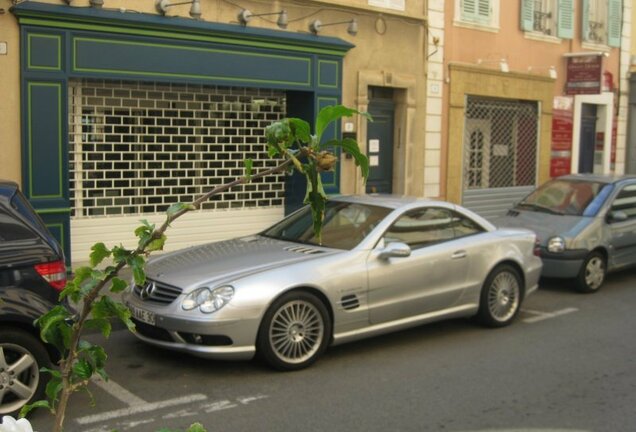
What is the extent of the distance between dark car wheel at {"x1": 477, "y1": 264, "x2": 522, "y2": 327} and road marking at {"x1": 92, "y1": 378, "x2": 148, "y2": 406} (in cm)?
374

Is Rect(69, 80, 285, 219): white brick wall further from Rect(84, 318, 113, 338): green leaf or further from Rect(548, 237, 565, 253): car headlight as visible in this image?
Rect(84, 318, 113, 338): green leaf

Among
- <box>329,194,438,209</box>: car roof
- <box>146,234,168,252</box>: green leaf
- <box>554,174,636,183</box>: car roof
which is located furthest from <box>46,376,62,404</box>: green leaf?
<box>554,174,636,183</box>: car roof

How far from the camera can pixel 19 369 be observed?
5.19m

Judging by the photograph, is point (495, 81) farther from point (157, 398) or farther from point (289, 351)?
point (157, 398)

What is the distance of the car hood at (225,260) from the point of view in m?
6.49

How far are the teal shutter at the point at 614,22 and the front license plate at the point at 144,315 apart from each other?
15.9 m

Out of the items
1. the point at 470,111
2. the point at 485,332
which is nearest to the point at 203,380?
the point at 485,332

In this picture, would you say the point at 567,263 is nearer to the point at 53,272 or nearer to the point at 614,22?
the point at 53,272

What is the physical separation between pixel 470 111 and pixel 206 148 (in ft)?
20.3

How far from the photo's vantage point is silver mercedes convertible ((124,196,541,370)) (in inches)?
248

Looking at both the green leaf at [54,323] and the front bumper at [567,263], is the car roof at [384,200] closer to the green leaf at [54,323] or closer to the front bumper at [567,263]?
the front bumper at [567,263]

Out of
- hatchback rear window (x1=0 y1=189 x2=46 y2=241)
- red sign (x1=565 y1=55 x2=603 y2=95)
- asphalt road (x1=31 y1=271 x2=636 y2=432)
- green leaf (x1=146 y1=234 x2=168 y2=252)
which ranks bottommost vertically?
asphalt road (x1=31 y1=271 x2=636 y2=432)

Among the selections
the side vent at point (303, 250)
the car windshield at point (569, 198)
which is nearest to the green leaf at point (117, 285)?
the side vent at point (303, 250)

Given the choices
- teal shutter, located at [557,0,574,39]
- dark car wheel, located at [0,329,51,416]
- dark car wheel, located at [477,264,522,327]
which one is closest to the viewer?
dark car wheel, located at [0,329,51,416]
